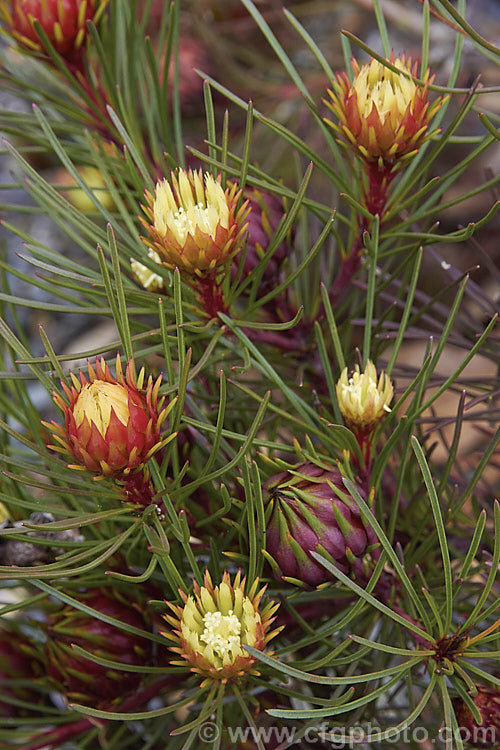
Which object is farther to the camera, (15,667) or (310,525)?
(15,667)

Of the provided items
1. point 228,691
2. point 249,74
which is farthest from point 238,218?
point 249,74

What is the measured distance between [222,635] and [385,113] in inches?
9.4

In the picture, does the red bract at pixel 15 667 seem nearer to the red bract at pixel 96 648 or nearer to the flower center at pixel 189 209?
the red bract at pixel 96 648

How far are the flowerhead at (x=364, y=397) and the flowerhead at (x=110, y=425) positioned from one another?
0.09 m

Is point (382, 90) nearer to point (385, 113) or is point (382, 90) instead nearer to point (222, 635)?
point (385, 113)

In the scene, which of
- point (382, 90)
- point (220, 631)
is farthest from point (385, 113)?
point (220, 631)

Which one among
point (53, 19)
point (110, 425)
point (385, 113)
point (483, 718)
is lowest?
point (483, 718)

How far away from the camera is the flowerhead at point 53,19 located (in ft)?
1.22

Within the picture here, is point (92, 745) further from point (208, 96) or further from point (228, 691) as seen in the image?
point (208, 96)

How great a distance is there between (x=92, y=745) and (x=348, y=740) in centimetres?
25

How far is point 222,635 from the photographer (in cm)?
26

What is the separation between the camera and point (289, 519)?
10.8 inches

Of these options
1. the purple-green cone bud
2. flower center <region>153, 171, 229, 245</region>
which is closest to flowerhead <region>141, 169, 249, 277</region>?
flower center <region>153, 171, 229, 245</region>

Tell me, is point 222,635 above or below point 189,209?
below
